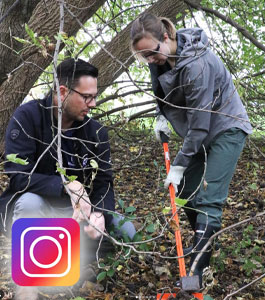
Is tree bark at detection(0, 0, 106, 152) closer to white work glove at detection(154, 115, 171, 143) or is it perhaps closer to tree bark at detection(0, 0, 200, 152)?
tree bark at detection(0, 0, 200, 152)

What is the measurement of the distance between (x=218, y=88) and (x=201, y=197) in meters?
0.67

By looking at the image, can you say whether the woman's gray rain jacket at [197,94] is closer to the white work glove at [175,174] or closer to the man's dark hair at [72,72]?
the white work glove at [175,174]

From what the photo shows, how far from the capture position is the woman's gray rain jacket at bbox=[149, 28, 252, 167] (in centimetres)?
265

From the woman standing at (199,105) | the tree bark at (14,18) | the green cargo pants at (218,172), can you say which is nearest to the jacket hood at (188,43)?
the woman standing at (199,105)

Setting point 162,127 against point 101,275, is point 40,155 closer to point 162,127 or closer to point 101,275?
point 101,275

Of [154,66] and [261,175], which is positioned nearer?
[154,66]

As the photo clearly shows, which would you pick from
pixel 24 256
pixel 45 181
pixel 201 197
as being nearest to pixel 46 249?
pixel 24 256

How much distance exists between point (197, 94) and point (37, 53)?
→ 1977mm

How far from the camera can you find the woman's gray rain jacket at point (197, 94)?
2.65 metres

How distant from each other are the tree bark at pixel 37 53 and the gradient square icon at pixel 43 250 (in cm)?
165

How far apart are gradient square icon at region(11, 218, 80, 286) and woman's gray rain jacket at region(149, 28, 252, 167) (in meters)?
0.84

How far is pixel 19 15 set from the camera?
281 centimetres

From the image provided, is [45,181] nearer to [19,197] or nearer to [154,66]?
[19,197]

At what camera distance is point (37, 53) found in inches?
162
